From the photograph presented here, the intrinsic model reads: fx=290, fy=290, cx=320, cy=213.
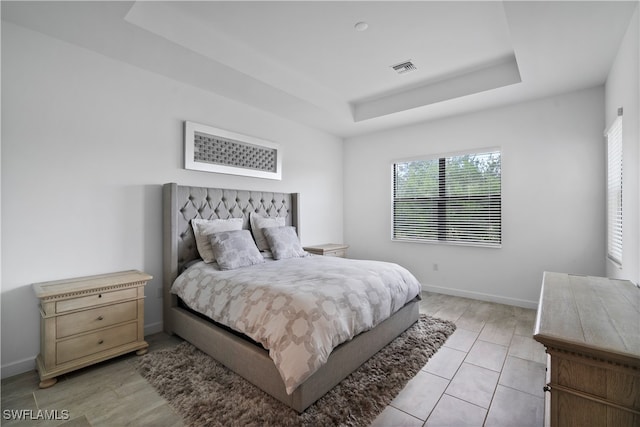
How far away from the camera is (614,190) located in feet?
9.48

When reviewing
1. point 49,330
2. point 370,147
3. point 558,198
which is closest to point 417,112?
point 370,147

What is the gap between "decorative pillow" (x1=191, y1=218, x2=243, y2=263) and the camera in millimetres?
3029

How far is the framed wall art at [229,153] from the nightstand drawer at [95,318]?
5.08 feet

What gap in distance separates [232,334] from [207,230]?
130cm

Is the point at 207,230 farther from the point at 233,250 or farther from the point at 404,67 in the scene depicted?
the point at 404,67

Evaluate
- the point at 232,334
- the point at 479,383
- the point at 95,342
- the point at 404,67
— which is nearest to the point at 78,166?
the point at 95,342

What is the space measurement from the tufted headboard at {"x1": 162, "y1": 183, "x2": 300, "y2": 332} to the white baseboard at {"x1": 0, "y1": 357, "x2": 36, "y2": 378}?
980mm

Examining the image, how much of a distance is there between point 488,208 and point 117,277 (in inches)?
174

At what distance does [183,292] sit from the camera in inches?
108

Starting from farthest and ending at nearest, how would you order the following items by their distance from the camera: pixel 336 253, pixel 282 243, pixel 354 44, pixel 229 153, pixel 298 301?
pixel 336 253 < pixel 229 153 < pixel 282 243 < pixel 354 44 < pixel 298 301

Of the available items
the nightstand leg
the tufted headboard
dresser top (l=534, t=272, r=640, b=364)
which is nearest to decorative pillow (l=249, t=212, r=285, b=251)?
the tufted headboard

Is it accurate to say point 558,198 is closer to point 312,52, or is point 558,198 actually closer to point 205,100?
point 312,52

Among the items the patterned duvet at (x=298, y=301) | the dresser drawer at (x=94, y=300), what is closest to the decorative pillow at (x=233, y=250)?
the patterned duvet at (x=298, y=301)

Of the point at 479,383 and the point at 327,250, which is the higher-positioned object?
the point at 327,250
